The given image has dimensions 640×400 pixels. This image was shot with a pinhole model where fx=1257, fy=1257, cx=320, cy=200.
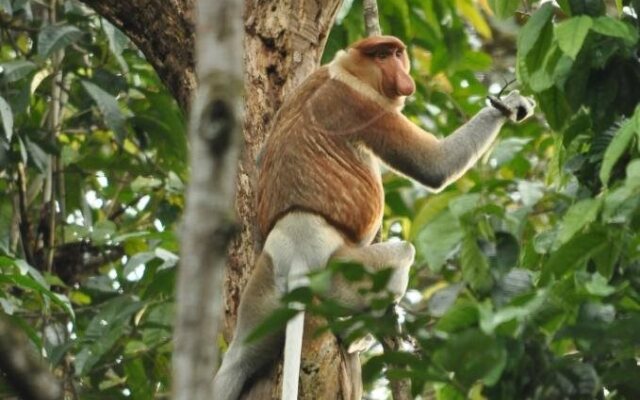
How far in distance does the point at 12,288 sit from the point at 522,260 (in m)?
3.04

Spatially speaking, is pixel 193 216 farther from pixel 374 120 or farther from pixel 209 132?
pixel 374 120

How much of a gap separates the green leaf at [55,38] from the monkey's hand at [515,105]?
1873 millimetres

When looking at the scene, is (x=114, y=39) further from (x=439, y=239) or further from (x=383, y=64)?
(x=439, y=239)

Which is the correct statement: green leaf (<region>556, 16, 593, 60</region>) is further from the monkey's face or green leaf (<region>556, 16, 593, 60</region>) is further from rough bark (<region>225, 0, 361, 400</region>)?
the monkey's face

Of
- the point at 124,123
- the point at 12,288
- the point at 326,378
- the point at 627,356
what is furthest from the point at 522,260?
the point at 12,288

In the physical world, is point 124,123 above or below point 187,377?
below

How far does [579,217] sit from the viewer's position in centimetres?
276

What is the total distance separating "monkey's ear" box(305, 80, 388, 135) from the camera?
14.9 feet

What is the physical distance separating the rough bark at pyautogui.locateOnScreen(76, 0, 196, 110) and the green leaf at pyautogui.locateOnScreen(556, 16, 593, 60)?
150 centimetres

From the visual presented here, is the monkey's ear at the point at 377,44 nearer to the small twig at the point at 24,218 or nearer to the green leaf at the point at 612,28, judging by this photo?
the green leaf at the point at 612,28

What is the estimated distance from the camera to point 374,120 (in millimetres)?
4676

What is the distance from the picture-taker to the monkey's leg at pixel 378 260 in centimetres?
427

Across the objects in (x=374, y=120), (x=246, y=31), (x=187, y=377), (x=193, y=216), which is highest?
(x=193, y=216)

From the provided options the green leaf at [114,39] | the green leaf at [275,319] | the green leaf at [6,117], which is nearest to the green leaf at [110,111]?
the green leaf at [114,39]
